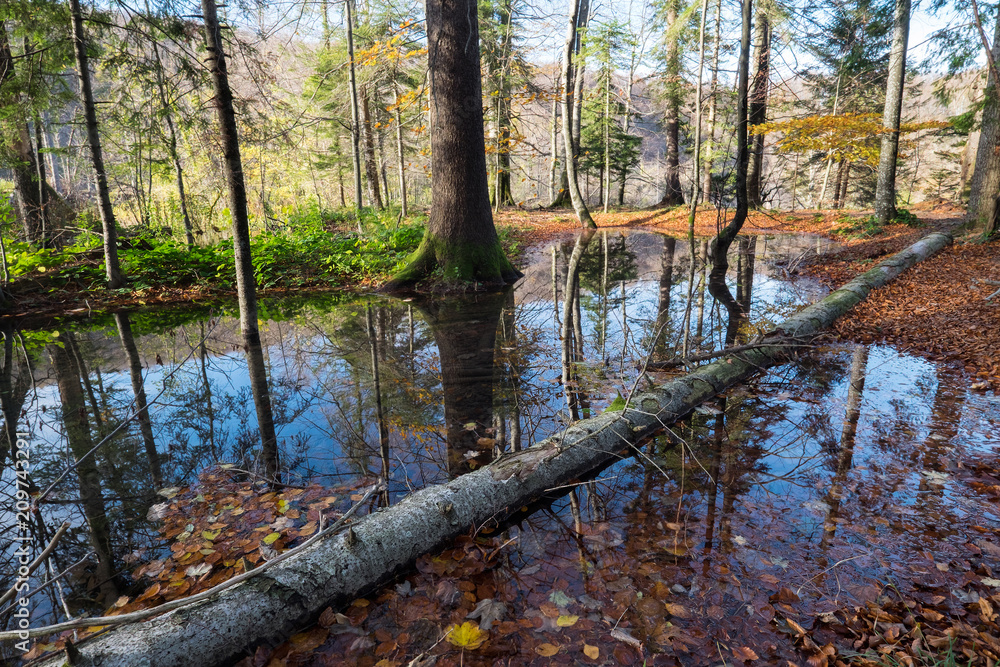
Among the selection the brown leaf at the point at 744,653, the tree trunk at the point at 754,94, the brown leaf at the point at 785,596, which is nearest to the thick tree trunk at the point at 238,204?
the brown leaf at the point at 744,653

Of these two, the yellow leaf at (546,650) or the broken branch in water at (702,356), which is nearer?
the yellow leaf at (546,650)

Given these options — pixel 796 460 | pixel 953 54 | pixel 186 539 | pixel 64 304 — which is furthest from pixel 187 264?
pixel 953 54

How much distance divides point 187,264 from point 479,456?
9.29 metres

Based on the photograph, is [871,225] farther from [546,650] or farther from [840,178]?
[840,178]

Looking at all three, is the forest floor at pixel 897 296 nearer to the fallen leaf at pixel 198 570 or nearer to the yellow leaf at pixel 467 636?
the yellow leaf at pixel 467 636

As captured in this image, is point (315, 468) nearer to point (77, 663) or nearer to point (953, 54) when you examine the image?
point (77, 663)

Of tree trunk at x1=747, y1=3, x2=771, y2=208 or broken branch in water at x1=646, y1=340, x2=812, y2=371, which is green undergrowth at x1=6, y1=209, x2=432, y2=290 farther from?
tree trunk at x1=747, y1=3, x2=771, y2=208

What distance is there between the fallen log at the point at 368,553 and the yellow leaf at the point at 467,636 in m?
0.48

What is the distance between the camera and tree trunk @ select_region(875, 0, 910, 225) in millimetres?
14023

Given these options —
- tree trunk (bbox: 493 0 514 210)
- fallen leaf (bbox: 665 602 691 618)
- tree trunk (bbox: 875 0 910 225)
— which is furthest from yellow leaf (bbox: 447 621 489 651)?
tree trunk (bbox: 493 0 514 210)

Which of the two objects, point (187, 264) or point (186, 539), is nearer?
point (186, 539)

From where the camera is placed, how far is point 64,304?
29.0 ft

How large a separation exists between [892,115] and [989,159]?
445 cm

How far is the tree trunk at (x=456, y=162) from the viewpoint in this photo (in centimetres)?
866
